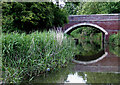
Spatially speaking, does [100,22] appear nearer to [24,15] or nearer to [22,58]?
[24,15]

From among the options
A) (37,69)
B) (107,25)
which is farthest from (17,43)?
(107,25)

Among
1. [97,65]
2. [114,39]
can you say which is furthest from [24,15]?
[114,39]

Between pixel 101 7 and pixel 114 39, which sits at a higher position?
pixel 101 7

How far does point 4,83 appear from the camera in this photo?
9.04 feet

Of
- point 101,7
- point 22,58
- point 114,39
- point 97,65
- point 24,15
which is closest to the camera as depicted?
point 22,58

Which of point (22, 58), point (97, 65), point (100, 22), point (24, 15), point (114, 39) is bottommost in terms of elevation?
point (97, 65)

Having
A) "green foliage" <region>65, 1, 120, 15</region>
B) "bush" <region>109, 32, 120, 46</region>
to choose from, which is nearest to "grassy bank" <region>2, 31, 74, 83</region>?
"bush" <region>109, 32, 120, 46</region>

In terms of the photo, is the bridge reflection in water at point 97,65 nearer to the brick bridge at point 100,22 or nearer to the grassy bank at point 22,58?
the grassy bank at point 22,58

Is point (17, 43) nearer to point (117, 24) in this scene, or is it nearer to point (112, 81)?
point (112, 81)

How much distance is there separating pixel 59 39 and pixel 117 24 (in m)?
12.6

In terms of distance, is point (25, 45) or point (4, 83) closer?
point (4, 83)

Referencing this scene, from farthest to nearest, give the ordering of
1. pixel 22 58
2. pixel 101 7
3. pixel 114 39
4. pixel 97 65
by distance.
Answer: pixel 101 7, pixel 114 39, pixel 97 65, pixel 22 58

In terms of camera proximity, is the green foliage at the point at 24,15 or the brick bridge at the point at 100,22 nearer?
the green foliage at the point at 24,15

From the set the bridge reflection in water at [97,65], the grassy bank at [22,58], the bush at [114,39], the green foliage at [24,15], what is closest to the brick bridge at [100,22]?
the bush at [114,39]
